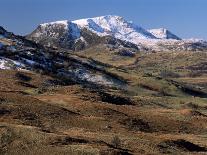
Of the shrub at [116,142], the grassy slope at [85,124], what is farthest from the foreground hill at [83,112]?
the shrub at [116,142]

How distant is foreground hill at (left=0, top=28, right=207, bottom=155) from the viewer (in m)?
60.1

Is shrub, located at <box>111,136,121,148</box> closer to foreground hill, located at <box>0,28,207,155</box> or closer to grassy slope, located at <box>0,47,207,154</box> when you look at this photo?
foreground hill, located at <box>0,28,207,155</box>

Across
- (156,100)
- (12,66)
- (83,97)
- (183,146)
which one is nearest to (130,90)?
(156,100)

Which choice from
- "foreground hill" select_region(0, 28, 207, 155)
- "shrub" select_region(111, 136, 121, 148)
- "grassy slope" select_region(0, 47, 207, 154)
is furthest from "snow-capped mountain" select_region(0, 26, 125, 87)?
"shrub" select_region(111, 136, 121, 148)

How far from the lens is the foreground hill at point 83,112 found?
197 feet

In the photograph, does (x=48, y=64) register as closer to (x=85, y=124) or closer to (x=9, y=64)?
(x=9, y=64)

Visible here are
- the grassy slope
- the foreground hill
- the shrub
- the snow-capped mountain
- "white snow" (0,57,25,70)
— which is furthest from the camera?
the snow-capped mountain

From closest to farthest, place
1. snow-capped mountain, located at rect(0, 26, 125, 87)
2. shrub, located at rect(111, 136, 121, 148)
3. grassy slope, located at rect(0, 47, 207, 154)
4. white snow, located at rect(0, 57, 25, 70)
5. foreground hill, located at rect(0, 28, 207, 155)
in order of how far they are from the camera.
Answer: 1. grassy slope, located at rect(0, 47, 207, 154)
2. foreground hill, located at rect(0, 28, 207, 155)
3. shrub, located at rect(111, 136, 121, 148)
4. white snow, located at rect(0, 57, 25, 70)
5. snow-capped mountain, located at rect(0, 26, 125, 87)

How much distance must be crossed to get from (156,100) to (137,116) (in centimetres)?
3991

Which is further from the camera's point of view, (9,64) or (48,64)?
(48,64)

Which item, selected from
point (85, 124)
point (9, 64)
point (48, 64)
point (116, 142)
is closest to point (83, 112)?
point (85, 124)

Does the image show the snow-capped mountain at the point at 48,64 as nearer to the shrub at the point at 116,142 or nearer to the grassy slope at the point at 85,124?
the grassy slope at the point at 85,124

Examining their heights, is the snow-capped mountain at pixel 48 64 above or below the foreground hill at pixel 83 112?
above

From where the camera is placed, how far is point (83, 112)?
91625mm
